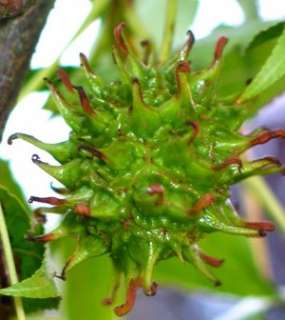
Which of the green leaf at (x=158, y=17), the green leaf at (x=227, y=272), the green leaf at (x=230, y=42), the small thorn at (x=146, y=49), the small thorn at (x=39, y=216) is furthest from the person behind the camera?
the green leaf at (x=227, y=272)

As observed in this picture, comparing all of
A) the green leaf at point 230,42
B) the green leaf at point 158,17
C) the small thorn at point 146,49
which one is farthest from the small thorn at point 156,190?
the green leaf at point 158,17

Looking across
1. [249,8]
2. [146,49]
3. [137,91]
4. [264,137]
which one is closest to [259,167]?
[264,137]

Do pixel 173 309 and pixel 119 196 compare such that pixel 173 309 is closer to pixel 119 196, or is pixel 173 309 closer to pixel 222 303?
pixel 222 303

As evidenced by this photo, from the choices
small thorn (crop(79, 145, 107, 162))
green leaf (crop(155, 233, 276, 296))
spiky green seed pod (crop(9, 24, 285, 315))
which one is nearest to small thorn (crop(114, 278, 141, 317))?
spiky green seed pod (crop(9, 24, 285, 315))

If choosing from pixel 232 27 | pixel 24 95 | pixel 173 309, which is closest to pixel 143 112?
pixel 24 95

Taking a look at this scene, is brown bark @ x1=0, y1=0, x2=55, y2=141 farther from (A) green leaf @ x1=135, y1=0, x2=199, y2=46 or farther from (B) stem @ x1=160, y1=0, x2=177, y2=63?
(A) green leaf @ x1=135, y1=0, x2=199, y2=46

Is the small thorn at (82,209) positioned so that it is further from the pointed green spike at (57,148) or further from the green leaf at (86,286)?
the green leaf at (86,286)

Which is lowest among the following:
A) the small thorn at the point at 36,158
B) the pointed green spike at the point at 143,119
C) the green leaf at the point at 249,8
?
the small thorn at the point at 36,158
